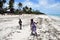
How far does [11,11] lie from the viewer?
66750 millimetres

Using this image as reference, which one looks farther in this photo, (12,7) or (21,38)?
(12,7)

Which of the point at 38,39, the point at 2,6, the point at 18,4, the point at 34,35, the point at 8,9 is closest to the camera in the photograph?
the point at 38,39

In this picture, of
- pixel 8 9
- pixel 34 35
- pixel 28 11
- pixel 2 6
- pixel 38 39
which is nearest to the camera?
pixel 38 39

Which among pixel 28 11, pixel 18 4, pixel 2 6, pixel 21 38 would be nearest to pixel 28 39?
pixel 21 38

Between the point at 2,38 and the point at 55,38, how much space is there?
155 inches

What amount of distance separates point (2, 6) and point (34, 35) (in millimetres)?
50788

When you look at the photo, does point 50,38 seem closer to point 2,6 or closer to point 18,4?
point 2,6

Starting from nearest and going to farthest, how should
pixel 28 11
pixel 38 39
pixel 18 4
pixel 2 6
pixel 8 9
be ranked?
pixel 38 39 < pixel 2 6 < pixel 8 9 < pixel 28 11 < pixel 18 4

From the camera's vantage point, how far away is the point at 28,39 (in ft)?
43.0

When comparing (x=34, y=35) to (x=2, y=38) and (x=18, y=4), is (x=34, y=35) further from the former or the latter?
(x=18, y=4)

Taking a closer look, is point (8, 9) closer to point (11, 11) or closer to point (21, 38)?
point (11, 11)

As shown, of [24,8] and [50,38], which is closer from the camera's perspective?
[50,38]

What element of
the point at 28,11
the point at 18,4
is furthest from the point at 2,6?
the point at 18,4

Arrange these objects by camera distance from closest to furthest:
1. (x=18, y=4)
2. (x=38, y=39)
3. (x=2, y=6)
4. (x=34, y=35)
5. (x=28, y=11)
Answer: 1. (x=38, y=39)
2. (x=34, y=35)
3. (x=2, y=6)
4. (x=28, y=11)
5. (x=18, y=4)
